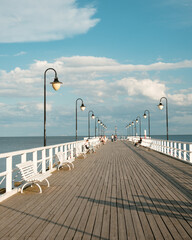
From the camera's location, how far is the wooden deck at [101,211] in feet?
13.9

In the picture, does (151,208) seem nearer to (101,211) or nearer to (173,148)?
(101,211)

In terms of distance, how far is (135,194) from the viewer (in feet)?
22.7

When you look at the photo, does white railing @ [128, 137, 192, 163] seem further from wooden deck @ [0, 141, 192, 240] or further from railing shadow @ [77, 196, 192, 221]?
railing shadow @ [77, 196, 192, 221]

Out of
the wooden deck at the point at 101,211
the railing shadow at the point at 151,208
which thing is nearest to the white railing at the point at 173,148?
the wooden deck at the point at 101,211

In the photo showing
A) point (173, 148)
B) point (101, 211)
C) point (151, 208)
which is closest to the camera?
point (101, 211)

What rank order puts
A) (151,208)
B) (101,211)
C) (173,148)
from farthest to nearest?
(173,148) → (151,208) → (101,211)

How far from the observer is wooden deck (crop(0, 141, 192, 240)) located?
13.9 feet

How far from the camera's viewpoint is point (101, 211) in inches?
213

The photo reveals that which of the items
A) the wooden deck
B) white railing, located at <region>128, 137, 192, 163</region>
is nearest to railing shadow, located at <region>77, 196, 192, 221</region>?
the wooden deck

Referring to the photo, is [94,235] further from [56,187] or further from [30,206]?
[56,187]

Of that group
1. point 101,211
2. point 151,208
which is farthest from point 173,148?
point 101,211

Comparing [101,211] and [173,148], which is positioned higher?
[173,148]

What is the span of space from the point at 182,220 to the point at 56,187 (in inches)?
164

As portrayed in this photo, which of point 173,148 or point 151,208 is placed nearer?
point 151,208
